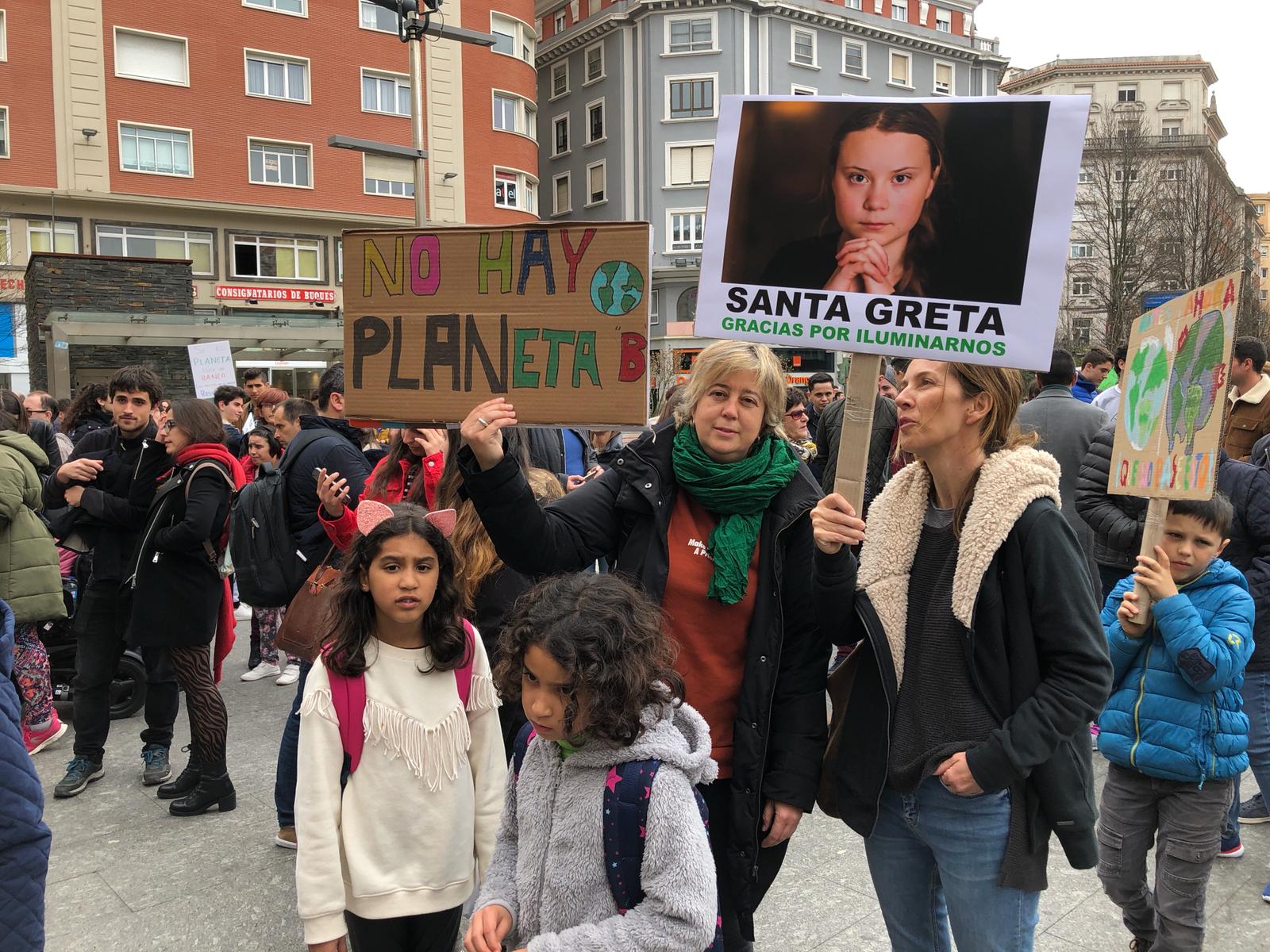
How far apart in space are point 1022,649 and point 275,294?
3430 cm

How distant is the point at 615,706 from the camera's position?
1.98m

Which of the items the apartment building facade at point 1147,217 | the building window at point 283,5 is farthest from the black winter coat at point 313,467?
the building window at point 283,5

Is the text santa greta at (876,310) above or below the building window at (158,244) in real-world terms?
below

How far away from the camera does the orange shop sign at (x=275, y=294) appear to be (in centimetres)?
3247

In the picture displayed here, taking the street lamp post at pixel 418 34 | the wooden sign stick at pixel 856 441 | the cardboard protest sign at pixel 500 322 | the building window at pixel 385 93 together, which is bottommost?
the wooden sign stick at pixel 856 441

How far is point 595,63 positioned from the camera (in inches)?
1820

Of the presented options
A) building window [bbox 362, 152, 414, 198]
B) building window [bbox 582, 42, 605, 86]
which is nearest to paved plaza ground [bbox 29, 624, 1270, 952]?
building window [bbox 362, 152, 414, 198]

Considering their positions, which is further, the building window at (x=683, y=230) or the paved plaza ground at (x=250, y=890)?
the building window at (x=683, y=230)

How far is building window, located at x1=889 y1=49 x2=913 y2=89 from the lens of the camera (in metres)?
47.9

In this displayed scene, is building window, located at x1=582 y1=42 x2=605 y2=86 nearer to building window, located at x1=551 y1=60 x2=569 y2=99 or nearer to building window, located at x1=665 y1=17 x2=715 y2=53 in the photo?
building window, located at x1=551 y1=60 x2=569 y2=99

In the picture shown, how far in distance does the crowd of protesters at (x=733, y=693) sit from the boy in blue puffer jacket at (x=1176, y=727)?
10mm

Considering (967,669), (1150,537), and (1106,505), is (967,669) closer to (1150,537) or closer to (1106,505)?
(1150,537)

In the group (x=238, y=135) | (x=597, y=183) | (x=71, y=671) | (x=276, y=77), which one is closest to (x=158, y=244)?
(x=238, y=135)

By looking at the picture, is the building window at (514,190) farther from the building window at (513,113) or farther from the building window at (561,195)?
the building window at (561,195)
